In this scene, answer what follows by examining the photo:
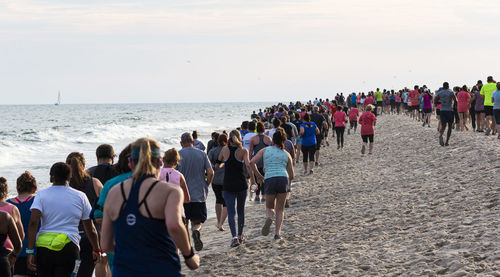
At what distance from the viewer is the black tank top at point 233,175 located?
9.01 m

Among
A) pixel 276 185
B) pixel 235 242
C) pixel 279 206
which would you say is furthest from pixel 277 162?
pixel 235 242

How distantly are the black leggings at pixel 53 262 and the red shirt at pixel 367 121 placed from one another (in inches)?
546

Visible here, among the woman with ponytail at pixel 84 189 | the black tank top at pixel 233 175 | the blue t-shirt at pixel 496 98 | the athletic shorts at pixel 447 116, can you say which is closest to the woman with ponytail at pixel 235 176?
the black tank top at pixel 233 175

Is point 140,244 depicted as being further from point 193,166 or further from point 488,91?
point 488,91

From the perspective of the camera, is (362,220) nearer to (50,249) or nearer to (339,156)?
(50,249)

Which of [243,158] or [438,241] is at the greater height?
[243,158]

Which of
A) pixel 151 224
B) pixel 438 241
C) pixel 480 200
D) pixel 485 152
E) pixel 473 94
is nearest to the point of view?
pixel 151 224

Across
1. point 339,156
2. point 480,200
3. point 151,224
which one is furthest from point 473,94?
point 151,224

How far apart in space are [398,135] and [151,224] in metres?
23.4

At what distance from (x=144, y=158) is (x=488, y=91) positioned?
16.5m

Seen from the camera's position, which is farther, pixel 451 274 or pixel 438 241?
pixel 438 241

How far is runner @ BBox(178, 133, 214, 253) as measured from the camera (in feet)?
26.1

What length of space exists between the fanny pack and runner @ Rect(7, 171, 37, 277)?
547 millimetres

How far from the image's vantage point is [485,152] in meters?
14.5
